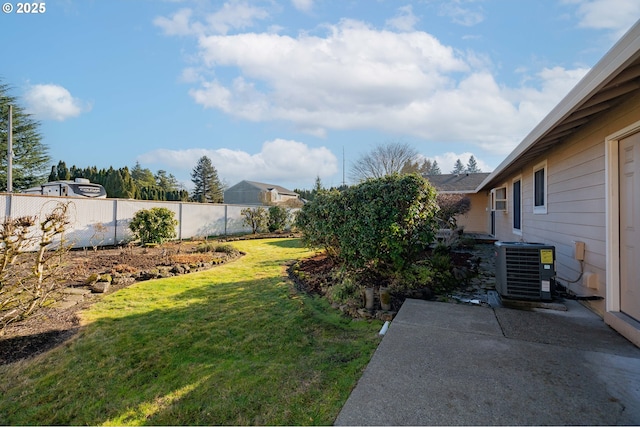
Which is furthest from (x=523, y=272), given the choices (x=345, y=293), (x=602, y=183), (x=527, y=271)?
(x=345, y=293)

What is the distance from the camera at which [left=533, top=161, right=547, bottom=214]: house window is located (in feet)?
18.2

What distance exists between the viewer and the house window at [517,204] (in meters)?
7.71

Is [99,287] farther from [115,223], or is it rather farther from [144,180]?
[144,180]

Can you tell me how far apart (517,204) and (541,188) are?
2368 millimetres

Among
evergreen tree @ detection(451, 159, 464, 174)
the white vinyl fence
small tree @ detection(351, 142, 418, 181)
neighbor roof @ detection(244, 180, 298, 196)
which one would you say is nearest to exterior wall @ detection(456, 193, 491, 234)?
small tree @ detection(351, 142, 418, 181)

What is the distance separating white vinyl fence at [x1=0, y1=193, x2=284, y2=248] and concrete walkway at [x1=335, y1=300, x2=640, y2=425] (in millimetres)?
5222

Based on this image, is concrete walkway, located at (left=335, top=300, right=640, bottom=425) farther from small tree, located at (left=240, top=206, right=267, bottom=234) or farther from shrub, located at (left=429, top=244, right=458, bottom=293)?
small tree, located at (left=240, top=206, right=267, bottom=234)

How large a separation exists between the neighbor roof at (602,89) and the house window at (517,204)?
388cm

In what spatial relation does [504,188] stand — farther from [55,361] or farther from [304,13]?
[55,361]

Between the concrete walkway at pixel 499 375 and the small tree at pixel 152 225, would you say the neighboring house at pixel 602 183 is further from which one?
the small tree at pixel 152 225

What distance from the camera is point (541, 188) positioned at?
234 inches

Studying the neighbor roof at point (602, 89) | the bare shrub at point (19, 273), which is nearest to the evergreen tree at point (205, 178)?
the bare shrub at point (19, 273)

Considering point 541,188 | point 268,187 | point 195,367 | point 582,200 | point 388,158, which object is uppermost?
point 388,158

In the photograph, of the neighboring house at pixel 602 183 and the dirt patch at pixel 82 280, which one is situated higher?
the neighboring house at pixel 602 183
